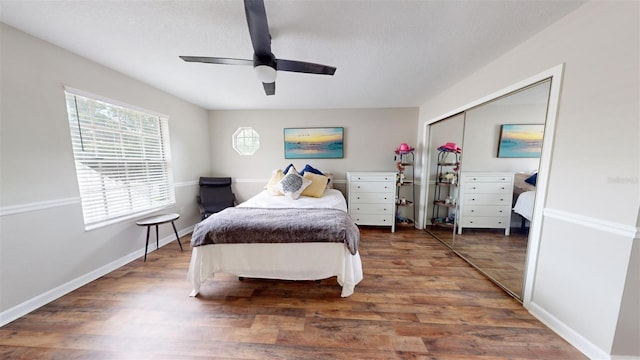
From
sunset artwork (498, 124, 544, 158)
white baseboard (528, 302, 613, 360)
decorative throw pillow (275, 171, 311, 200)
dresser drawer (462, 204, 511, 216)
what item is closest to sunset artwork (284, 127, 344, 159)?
decorative throw pillow (275, 171, 311, 200)

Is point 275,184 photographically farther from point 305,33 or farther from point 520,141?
point 520,141

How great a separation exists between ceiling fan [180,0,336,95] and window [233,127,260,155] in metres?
2.44

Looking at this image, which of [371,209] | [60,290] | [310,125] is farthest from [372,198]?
[60,290]

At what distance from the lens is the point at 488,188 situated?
2623 millimetres

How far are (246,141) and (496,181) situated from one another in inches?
163

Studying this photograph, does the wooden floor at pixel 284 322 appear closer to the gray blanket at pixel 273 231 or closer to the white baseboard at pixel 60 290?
the white baseboard at pixel 60 290

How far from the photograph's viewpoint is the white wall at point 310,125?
3.73 meters

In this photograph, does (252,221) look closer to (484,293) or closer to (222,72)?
(222,72)

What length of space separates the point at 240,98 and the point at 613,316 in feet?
13.7

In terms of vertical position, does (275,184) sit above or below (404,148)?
below

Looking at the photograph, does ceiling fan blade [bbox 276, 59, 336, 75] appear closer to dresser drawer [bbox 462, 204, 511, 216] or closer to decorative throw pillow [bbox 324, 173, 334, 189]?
decorative throw pillow [bbox 324, 173, 334, 189]

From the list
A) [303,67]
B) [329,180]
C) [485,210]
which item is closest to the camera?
[303,67]

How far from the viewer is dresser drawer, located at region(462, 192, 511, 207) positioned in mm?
2455

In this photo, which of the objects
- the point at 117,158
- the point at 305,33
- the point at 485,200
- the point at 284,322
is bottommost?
the point at 284,322
